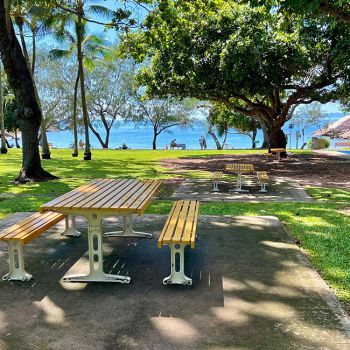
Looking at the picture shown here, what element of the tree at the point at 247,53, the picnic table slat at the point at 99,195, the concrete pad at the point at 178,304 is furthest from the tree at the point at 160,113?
the concrete pad at the point at 178,304

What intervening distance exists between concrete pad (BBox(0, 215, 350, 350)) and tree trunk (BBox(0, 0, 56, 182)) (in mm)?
6194

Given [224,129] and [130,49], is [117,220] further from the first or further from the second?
[224,129]

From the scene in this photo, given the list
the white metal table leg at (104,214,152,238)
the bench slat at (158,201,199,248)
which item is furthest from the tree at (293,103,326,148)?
the bench slat at (158,201,199,248)

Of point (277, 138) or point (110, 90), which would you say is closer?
point (277, 138)

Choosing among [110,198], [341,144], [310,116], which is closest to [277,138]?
[110,198]

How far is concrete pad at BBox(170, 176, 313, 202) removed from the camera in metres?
8.91

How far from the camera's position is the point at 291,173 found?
13.8 m

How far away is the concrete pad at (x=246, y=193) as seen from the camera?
29.2 ft

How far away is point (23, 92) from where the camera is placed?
10.7 metres

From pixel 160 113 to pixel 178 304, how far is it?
39077mm

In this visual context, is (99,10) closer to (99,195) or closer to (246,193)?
(246,193)

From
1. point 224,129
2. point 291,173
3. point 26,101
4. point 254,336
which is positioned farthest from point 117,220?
point 224,129

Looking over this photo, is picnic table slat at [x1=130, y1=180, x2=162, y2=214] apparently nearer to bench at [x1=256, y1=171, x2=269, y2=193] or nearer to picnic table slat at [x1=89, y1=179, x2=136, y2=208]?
picnic table slat at [x1=89, y1=179, x2=136, y2=208]

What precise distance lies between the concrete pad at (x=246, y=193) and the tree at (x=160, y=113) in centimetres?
2958
